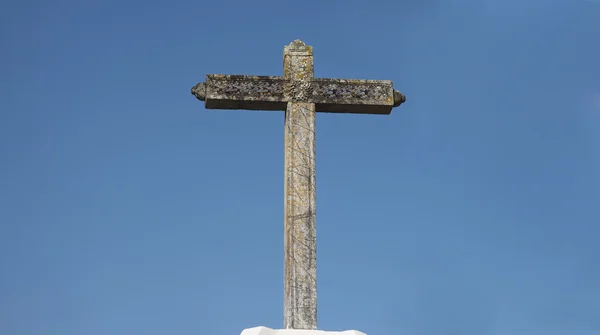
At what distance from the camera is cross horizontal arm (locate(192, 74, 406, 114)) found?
31.9 feet

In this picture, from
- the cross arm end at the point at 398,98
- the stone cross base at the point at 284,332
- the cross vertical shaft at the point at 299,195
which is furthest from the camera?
the cross arm end at the point at 398,98

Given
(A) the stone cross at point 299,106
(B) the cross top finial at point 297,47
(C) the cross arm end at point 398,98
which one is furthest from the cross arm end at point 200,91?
(C) the cross arm end at point 398,98

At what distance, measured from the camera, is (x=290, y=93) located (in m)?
9.76

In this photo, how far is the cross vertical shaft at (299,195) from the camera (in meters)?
8.80

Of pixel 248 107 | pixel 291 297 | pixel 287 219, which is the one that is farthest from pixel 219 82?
pixel 291 297

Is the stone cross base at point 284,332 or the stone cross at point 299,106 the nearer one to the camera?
the stone cross base at point 284,332

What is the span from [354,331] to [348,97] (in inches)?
118

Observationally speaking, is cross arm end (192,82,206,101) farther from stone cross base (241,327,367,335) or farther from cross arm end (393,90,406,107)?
stone cross base (241,327,367,335)

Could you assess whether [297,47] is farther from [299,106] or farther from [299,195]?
[299,195]

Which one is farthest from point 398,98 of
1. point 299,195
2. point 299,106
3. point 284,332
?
point 284,332

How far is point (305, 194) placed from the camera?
9250mm

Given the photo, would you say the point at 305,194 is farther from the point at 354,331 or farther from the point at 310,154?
the point at 354,331

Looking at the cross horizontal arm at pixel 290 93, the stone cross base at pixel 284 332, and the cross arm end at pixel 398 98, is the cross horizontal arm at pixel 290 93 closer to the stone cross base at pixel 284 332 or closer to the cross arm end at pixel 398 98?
the cross arm end at pixel 398 98

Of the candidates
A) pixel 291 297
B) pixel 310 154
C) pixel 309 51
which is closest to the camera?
pixel 291 297
